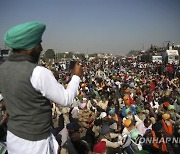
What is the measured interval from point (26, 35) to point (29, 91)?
300 millimetres

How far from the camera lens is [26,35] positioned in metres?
1.58

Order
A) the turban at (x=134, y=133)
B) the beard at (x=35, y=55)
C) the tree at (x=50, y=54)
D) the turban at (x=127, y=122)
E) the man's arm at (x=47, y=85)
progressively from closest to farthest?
the man's arm at (x=47, y=85)
the beard at (x=35, y=55)
the turban at (x=134, y=133)
the turban at (x=127, y=122)
the tree at (x=50, y=54)

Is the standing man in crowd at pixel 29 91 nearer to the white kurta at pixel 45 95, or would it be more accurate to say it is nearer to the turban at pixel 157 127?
the white kurta at pixel 45 95

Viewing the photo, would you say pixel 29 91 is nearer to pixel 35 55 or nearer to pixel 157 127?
pixel 35 55

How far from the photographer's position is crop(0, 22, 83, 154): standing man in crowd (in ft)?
5.11

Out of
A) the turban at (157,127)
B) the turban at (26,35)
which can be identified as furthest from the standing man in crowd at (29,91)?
the turban at (157,127)

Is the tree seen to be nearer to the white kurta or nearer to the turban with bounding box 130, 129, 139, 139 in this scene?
the turban with bounding box 130, 129, 139, 139

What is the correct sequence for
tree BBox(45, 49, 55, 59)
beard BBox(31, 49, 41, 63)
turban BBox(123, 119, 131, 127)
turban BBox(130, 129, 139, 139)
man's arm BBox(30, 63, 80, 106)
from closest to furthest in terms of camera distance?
man's arm BBox(30, 63, 80, 106) → beard BBox(31, 49, 41, 63) → turban BBox(130, 129, 139, 139) → turban BBox(123, 119, 131, 127) → tree BBox(45, 49, 55, 59)

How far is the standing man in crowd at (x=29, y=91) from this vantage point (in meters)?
1.56

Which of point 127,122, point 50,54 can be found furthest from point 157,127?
point 50,54

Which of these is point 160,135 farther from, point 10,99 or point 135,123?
point 10,99

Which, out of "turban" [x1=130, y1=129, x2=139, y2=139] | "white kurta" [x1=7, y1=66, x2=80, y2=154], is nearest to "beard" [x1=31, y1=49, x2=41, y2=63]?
"white kurta" [x1=7, y1=66, x2=80, y2=154]

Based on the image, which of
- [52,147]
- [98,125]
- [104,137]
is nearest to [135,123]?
[98,125]

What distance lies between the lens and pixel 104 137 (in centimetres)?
545
